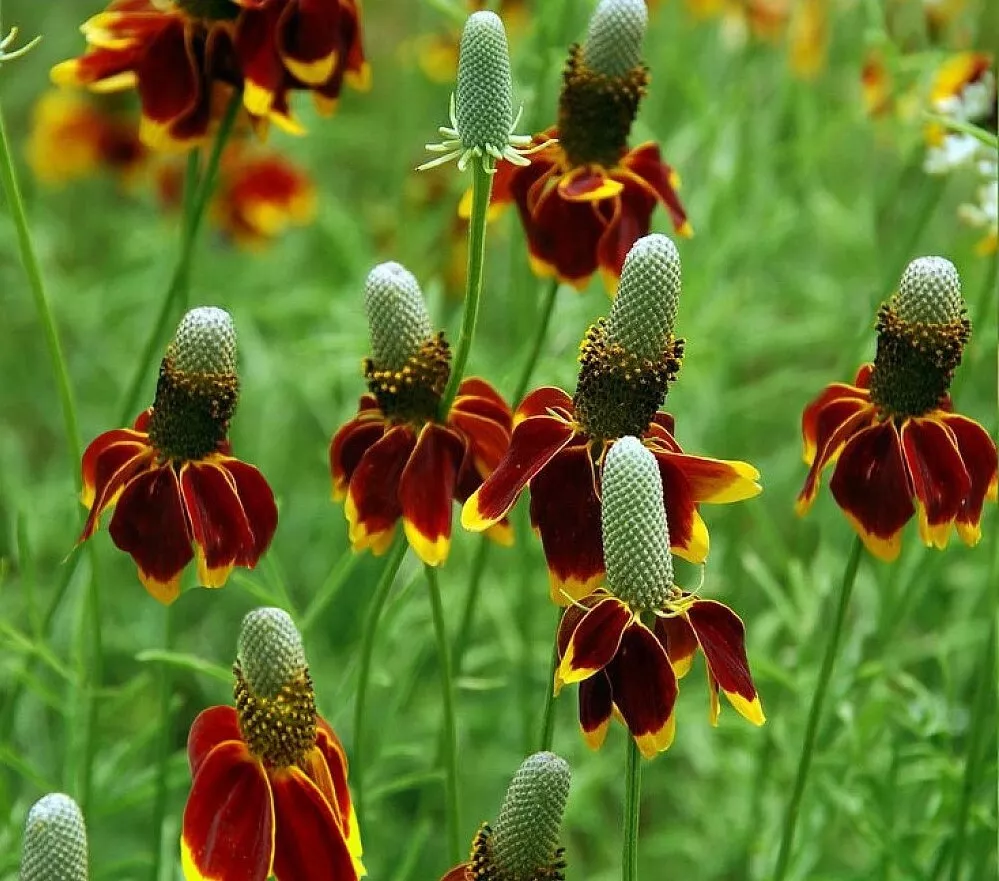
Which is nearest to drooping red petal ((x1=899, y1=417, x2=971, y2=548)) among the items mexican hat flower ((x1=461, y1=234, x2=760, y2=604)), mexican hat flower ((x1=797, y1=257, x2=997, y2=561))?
mexican hat flower ((x1=797, y1=257, x2=997, y2=561))

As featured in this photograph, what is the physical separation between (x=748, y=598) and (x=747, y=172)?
27.0 inches

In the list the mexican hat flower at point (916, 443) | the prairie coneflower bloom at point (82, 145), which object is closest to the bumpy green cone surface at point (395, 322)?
the mexican hat flower at point (916, 443)

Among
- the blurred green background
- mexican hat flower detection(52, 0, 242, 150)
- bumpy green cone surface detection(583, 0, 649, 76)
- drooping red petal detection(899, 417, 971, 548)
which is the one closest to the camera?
drooping red petal detection(899, 417, 971, 548)

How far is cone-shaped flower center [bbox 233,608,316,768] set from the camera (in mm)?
1105

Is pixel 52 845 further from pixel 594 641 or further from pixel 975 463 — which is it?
pixel 975 463

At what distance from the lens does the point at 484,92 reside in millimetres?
1132

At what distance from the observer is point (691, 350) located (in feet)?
7.43

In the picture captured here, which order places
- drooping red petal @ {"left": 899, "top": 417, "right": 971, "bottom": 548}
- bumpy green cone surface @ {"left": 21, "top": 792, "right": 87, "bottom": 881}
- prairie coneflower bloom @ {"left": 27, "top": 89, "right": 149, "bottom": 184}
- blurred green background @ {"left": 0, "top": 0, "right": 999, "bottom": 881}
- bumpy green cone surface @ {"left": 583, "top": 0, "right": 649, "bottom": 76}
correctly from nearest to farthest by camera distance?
bumpy green cone surface @ {"left": 21, "top": 792, "right": 87, "bottom": 881} < drooping red petal @ {"left": 899, "top": 417, "right": 971, "bottom": 548} < bumpy green cone surface @ {"left": 583, "top": 0, "right": 649, "bottom": 76} < blurred green background @ {"left": 0, "top": 0, "right": 999, "bottom": 881} < prairie coneflower bloom @ {"left": 27, "top": 89, "right": 149, "bottom": 184}

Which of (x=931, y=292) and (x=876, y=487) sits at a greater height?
(x=931, y=292)

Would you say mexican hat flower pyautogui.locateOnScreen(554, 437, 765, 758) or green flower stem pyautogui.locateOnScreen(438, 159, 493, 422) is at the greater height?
green flower stem pyautogui.locateOnScreen(438, 159, 493, 422)

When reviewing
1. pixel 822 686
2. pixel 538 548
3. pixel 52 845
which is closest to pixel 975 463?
pixel 822 686

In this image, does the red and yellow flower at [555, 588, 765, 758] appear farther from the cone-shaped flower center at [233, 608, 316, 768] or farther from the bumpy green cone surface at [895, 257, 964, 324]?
the bumpy green cone surface at [895, 257, 964, 324]

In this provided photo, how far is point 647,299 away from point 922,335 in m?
0.26

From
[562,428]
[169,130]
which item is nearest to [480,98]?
[562,428]
